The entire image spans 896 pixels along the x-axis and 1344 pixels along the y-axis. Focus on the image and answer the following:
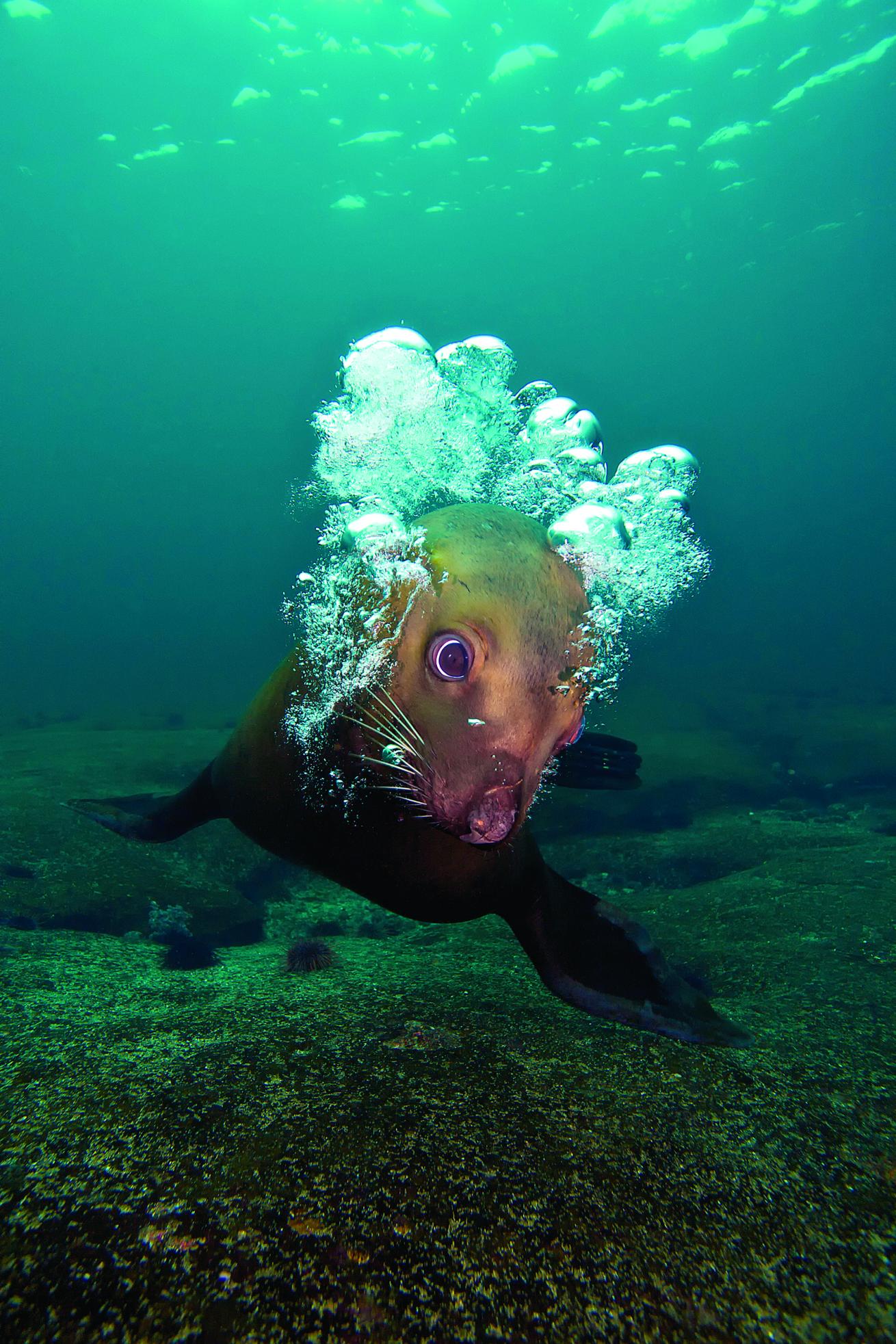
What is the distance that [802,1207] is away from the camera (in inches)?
54.9

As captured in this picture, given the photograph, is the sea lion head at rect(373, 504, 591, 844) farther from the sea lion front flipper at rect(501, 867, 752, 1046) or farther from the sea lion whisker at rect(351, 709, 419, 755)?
the sea lion front flipper at rect(501, 867, 752, 1046)

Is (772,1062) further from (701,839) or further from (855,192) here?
(855,192)

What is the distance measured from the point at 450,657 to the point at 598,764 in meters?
1.90

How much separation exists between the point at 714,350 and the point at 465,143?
3749 cm

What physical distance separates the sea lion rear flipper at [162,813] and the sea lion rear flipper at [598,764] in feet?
6.35

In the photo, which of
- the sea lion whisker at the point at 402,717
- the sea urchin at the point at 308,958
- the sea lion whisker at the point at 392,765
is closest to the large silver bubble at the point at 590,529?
the sea lion whisker at the point at 402,717

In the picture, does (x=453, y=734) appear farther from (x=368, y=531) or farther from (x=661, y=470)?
(x=661, y=470)

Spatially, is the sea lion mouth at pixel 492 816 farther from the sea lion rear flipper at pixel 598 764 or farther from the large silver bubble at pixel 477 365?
the large silver bubble at pixel 477 365

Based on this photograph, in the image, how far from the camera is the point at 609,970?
2664mm

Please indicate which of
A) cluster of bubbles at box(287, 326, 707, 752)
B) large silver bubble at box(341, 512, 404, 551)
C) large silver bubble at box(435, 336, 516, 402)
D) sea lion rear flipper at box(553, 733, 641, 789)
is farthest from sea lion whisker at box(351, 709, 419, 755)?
large silver bubble at box(435, 336, 516, 402)

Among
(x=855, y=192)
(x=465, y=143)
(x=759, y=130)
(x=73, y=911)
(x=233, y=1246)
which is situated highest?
(x=855, y=192)

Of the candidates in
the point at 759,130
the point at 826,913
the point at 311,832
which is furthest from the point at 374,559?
the point at 759,130

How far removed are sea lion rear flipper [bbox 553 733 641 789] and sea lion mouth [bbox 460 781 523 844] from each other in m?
1.72

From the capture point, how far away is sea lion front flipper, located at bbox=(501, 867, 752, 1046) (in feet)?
7.89
